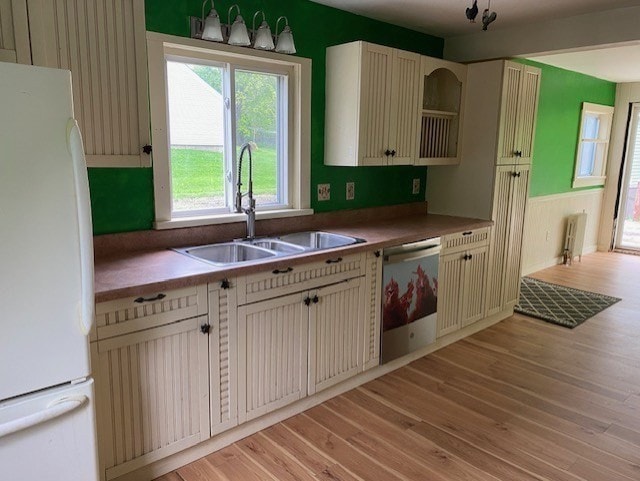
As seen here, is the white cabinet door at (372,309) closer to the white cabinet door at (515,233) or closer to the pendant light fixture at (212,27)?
the pendant light fixture at (212,27)

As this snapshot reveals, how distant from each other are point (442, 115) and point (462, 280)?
128 centimetres

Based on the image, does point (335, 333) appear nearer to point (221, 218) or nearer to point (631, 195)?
point (221, 218)

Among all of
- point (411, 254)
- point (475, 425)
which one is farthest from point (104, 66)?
point (475, 425)

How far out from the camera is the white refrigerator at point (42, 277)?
1353 millimetres

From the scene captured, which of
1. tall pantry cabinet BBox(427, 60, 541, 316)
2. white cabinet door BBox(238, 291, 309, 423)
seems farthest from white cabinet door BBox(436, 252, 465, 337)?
white cabinet door BBox(238, 291, 309, 423)

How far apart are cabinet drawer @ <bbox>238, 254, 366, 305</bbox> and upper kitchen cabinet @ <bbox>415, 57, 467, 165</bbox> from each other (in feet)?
4.20

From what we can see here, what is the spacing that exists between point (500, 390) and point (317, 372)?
1166 millimetres

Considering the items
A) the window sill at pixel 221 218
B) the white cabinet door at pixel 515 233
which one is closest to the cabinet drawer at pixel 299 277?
the window sill at pixel 221 218

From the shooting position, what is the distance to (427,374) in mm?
3152

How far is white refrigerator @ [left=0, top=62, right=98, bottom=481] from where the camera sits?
4.44ft

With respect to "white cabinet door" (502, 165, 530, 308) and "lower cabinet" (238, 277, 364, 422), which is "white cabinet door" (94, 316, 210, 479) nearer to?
"lower cabinet" (238, 277, 364, 422)

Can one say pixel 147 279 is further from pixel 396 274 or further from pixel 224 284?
pixel 396 274

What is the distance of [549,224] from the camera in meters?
6.04

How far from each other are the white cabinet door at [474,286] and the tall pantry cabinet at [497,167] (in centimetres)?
9
